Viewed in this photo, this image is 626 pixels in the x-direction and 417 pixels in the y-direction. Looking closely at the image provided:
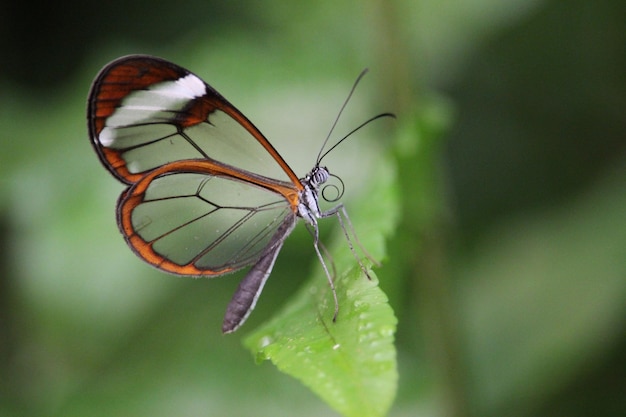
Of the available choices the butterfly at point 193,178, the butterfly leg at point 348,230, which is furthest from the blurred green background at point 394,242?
the butterfly at point 193,178

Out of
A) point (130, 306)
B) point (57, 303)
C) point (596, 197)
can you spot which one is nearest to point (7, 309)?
point (57, 303)

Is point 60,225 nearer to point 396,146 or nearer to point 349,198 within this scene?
point 349,198

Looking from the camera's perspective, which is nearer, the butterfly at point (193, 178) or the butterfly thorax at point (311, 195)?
the butterfly at point (193, 178)

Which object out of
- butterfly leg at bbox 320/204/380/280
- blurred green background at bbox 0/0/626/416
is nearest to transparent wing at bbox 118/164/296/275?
butterfly leg at bbox 320/204/380/280

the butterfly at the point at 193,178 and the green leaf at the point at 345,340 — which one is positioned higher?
the butterfly at the point at 193,178

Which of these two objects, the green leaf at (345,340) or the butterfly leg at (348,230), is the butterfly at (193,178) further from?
the green leaf at (345,340)

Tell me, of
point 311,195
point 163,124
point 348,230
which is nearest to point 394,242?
point 348,230
